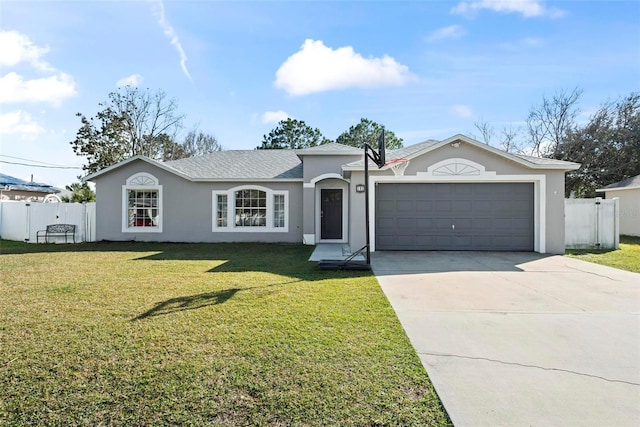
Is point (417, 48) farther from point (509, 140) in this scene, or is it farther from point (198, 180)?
point (509, 140)

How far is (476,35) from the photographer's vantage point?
10578 mm

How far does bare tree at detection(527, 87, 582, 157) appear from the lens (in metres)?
27.4

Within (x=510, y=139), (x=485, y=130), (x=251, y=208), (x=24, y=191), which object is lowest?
(x=251, y=208)

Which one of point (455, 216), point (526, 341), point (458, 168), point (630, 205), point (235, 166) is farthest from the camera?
point (630, 205)

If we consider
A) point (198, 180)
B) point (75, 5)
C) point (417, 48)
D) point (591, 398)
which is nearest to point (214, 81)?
point (198, 180)

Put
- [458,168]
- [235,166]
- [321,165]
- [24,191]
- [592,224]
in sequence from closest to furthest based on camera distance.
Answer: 1. [458,168]
2. [592,224]
3. [321,165]
4. [235,166]
5. [24,191]

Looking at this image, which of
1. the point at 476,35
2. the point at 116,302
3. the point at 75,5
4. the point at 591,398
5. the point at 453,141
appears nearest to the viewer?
the point at 591,398

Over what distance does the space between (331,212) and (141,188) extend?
27.0 feet

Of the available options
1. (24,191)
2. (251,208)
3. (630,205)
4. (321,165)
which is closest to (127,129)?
(24,191)

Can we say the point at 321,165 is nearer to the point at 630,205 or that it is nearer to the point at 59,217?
the point at 59,217

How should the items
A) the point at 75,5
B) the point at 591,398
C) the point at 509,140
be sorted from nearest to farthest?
the point at 591,398 < the point at 75,5 < the point at 509,140

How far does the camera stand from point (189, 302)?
5.63m

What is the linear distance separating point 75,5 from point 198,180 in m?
6.82

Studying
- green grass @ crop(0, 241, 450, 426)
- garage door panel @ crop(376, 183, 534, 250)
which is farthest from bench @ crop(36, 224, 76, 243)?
garage door panel @ crop(376, 183, 534, 250)
